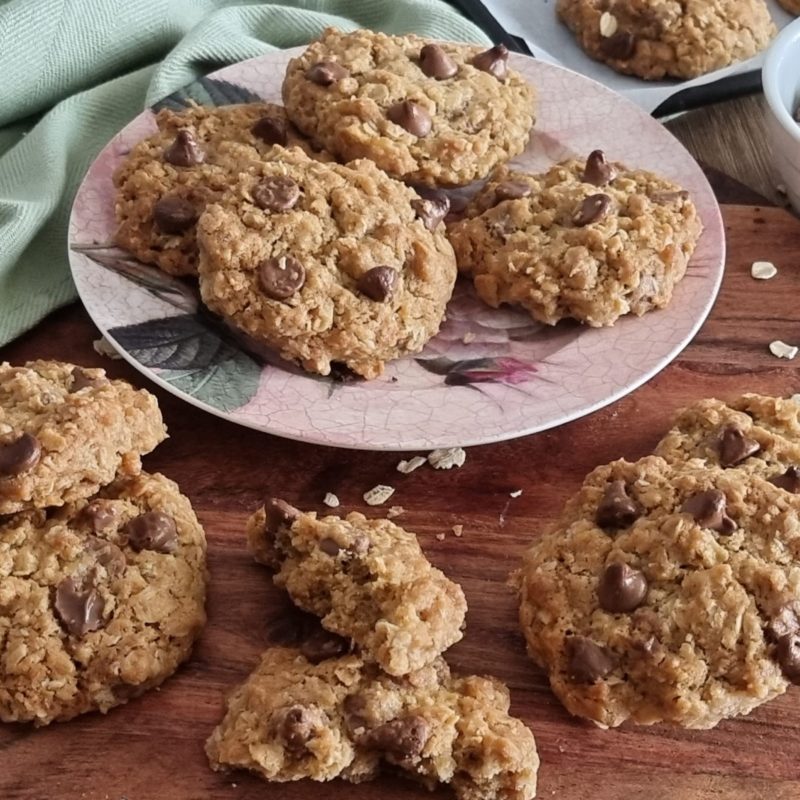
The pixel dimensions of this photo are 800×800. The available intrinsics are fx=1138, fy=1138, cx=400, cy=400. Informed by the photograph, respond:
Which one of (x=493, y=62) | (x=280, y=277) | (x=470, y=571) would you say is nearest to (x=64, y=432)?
(x=280, y=277)

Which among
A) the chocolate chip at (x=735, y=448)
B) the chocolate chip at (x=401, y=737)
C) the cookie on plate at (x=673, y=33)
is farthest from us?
the cookie on plate at (x=673, y=33)

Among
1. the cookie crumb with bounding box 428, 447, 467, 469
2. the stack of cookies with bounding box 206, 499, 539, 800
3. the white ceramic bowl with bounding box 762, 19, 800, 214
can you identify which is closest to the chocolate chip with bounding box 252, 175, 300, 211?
the cookie crumb with bounding box 428, 447, 467, 469

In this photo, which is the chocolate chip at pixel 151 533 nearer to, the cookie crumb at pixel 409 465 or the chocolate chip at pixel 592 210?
the cookie crumb at pixel 409 465

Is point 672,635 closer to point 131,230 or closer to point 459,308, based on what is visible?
point 459,308

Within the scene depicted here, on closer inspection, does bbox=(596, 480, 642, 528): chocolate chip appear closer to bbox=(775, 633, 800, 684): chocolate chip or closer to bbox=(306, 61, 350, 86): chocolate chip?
bbox=(775, 633, 800, 684): chocolate chip

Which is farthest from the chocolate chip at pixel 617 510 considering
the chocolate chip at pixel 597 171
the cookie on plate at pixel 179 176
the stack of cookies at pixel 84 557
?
the cookie on plate at pixel 179 176
